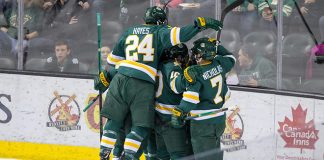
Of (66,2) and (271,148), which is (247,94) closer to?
(271,148)

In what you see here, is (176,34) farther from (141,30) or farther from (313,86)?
(313,86)

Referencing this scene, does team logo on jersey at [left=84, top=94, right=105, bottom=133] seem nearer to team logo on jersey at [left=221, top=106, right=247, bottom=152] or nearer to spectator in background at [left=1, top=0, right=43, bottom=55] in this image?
spectator in background at [left=1, top=0, right=43, bottom=55]

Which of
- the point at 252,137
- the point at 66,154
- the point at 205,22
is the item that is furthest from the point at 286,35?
the point at 66,154

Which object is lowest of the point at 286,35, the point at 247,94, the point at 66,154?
the point at 66,154

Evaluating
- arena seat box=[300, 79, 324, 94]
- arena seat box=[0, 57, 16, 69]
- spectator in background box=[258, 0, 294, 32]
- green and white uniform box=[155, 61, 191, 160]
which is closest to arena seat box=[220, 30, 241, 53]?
spectator in background box=[258, 0, 294, 32]

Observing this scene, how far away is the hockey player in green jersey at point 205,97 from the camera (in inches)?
275

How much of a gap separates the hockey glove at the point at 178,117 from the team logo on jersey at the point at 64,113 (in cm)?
225

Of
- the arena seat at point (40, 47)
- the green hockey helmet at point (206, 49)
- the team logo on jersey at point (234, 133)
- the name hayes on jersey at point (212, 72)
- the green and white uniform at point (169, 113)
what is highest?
the green hockey helmet at point (206, 49)

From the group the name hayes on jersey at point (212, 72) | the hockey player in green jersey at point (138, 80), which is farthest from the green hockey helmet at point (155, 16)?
the name hayes on jersey at point (212, 72)

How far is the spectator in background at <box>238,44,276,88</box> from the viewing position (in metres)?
8.56

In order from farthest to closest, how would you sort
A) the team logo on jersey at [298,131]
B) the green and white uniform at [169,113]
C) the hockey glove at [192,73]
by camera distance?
the team logo on jersey at [298,131]
the green and white uniform at [169,113]
the hockey glove at [192,73]

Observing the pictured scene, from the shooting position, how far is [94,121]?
362 inches

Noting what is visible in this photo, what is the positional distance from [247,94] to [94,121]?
1538mm

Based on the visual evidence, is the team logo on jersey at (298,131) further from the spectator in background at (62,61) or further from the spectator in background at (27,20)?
the spectator in background at (27,20)
